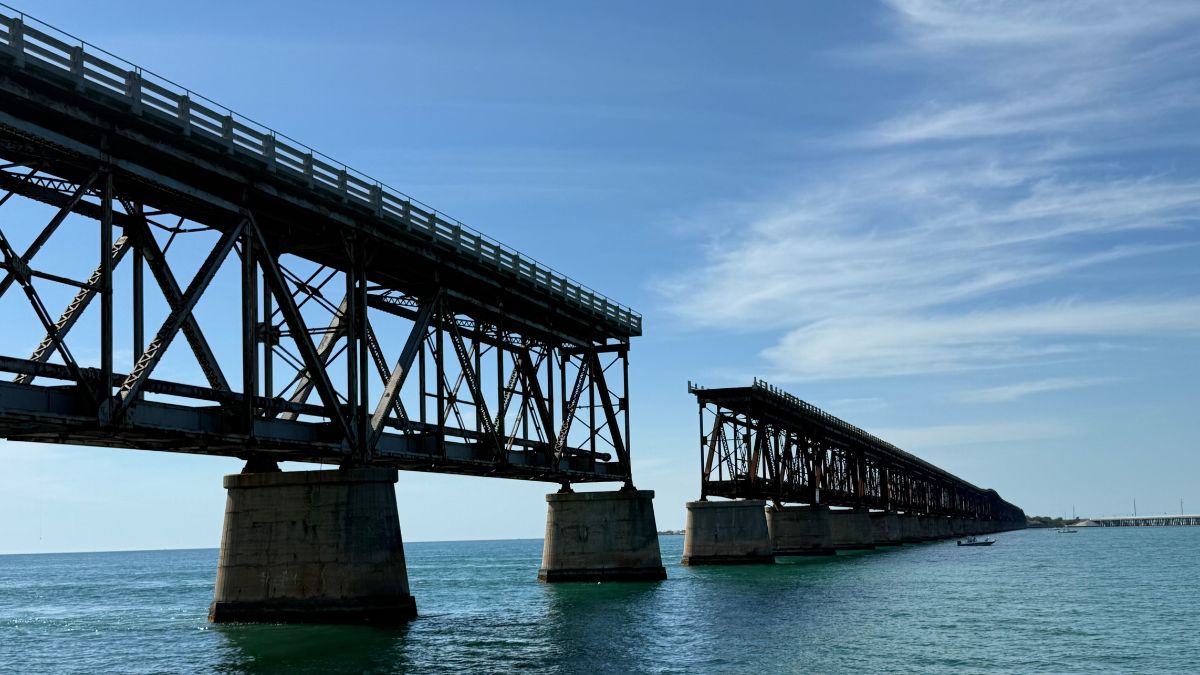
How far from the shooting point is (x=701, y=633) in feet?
128

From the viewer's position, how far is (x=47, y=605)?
79750mm

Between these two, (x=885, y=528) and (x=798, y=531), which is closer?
(x=798, y=531)

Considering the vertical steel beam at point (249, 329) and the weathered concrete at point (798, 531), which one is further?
the weathered concrete at point (798, 531)

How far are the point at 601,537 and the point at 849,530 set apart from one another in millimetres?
76258

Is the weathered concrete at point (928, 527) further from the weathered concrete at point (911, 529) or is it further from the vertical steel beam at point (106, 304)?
the vertical steel beam at point (106, 304)

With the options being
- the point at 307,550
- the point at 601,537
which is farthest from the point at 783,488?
the point at 307,550

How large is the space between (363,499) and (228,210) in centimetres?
977

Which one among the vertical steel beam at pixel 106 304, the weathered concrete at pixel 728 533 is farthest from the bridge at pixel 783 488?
the vertical steel beam at pixel 106 304

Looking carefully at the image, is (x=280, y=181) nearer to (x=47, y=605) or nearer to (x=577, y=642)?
(x=577, y=642)

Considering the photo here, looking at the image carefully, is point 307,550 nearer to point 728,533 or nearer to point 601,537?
point 601,537

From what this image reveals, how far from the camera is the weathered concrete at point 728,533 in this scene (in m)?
82.6

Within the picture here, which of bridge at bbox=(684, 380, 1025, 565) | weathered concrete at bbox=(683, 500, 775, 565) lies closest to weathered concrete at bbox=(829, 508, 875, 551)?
bridge at bbox=(684, 380, 1025, 565)

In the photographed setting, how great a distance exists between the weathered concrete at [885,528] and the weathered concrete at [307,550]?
11233 centimetres

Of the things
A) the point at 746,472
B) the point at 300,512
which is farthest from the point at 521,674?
the point at 746,472
